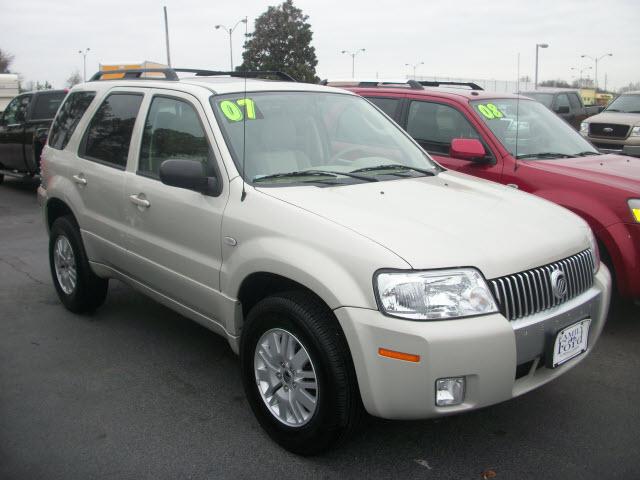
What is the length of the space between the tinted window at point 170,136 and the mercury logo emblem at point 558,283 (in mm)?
1967

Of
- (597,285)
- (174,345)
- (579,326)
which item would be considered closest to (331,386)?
(579,326)

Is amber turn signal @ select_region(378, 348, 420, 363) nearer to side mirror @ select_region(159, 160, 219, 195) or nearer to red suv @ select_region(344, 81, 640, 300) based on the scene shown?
side mirror @ select_region(159, 160, 219, 195)

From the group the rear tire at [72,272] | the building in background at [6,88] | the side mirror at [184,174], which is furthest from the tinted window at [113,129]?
the building in background at [6,88]

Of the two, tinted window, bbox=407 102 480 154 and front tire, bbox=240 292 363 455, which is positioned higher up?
tinted window, bbox=407 102 480 154

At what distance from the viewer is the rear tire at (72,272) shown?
197 inches

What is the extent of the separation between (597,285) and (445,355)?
1297 millimetres

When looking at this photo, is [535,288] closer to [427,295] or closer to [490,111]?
[427,295]

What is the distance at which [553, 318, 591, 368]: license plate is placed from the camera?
306 centimetres

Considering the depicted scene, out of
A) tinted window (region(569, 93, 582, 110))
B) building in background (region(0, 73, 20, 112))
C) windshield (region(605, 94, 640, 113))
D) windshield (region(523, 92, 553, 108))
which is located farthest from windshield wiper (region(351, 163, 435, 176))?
building in background (region(0, 73, 20, 112))

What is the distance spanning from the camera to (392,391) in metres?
2.74

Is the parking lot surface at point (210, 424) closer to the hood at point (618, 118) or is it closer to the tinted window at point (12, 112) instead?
the tinted window at point (12, 112)

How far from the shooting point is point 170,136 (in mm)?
4121

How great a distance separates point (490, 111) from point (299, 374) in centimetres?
379

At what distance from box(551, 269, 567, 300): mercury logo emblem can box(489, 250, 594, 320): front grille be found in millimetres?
11
